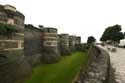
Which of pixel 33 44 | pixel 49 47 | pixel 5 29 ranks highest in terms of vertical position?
pixel 5 29

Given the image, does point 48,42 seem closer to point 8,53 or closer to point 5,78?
point 8,53

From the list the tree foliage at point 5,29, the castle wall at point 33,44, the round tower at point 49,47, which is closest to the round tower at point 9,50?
the tree foliage at point 5,29

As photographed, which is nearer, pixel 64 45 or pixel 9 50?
pixel 9 50

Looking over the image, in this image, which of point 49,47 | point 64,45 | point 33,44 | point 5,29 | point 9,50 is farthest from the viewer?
point 64,45

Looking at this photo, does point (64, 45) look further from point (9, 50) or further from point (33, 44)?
point (9, 50)

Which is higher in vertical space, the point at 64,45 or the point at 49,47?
the point at 64,45

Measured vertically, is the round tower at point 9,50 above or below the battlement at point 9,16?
below

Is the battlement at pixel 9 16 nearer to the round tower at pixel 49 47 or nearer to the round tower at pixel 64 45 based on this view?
the round tower at pixel 49 47

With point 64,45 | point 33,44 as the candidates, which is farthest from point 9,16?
point 64,45

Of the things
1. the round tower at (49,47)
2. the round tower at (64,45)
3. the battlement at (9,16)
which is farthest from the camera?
the round tower at (64,45)

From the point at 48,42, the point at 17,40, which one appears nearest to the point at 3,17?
the point at 17,40

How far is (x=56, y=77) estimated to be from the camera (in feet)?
45.1

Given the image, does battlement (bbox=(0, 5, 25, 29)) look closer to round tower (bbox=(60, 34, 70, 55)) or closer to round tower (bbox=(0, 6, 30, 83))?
round tower (bbox=(0, 6, 30, 83))

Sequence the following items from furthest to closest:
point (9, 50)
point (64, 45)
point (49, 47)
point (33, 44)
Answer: point (64, 45)
point (49, 47)
point (33, 44)
point (9, 50)
